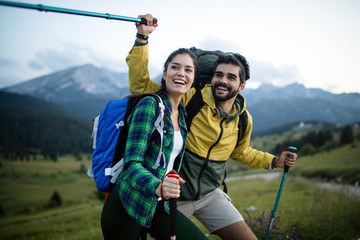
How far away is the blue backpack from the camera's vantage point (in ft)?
8.18

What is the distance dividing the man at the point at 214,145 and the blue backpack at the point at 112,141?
0.80m

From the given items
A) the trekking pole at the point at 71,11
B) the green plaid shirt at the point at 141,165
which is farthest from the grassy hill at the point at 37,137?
the green plaid shirt at the point at 141,165

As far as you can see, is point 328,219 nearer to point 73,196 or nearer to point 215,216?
point 215,216

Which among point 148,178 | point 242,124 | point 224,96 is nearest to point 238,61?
point 224,96

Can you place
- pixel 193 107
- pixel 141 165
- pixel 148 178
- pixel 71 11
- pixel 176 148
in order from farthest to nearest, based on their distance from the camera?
pixel 193 107
pixel 176 148
pixel 71 11
pixel 141 165
pixel 148 178

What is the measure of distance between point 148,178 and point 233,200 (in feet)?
40.1

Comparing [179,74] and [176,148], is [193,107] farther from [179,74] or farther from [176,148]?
[176,148]

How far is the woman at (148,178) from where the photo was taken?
84.7 inches

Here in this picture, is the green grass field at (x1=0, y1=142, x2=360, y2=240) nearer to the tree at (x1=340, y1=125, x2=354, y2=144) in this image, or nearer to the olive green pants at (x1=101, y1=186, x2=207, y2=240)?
the olive green pants at (x1=101, y1=186, x2=207, y2=240)

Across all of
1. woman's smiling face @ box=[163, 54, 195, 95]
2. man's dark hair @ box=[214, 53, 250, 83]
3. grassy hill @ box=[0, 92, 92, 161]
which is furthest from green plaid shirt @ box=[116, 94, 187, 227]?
grassy hill @ box=[0, 92, 92, 161]

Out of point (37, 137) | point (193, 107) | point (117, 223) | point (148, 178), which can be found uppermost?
point (193, 107)

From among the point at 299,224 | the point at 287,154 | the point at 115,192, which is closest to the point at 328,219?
the point at 299,224

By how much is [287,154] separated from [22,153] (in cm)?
18769

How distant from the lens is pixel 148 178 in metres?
2.12
